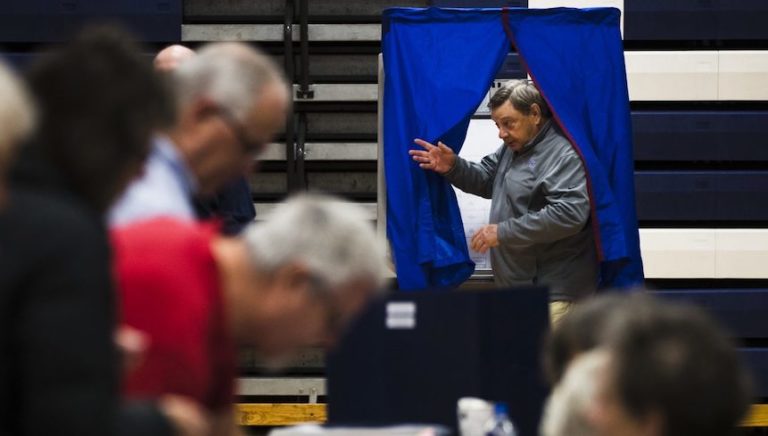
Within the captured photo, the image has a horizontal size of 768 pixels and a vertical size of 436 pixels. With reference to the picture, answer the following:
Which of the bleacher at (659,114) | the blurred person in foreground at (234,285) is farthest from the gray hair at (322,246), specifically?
the bleacher at (659,114)

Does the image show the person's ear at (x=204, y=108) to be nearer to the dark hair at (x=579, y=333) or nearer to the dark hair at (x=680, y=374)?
the dark hair at (x=579, y=333)

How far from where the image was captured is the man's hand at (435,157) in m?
5.45

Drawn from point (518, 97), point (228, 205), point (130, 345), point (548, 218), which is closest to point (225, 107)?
point (130, 345)

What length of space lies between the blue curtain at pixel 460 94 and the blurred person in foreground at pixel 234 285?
367 centimetres

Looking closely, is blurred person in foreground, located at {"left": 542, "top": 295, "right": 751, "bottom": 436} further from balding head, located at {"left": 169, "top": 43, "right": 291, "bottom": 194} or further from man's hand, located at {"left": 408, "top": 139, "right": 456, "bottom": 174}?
man's hand, located at {"left": 408, "top": 139, "right": 456, "bottom": 174}

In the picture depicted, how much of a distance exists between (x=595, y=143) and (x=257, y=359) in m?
2.36

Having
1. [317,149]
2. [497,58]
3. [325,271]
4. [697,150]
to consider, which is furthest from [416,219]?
[325,271]

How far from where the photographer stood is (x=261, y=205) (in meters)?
6.95

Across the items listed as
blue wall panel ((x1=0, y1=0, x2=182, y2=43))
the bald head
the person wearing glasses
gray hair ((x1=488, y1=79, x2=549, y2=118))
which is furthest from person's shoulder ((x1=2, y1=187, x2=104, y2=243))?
Answer: blue wall panel ((x1=0, y1=0, x2=182, y2=43))

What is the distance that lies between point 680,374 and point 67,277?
0.77 metres

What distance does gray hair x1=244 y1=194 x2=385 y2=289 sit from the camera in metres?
1.83

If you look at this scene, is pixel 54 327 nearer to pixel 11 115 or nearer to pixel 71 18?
pixel 11 115

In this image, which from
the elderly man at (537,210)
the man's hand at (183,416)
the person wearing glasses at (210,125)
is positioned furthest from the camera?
the elderly man at (537,210)

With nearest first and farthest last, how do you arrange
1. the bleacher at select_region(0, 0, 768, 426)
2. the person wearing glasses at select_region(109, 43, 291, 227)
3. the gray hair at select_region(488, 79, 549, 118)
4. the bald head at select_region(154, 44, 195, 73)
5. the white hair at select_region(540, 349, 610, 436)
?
the white hair at select_region(540, 349, 610, 436), the person wearing glasses at select_region(109, 43, 291, 227), the bald head at select_region(154, 44, 195, 73), the gray hair at select_region(488, 79, 549, 118), the bleacher at select_region(0, 0, 768, 426)
